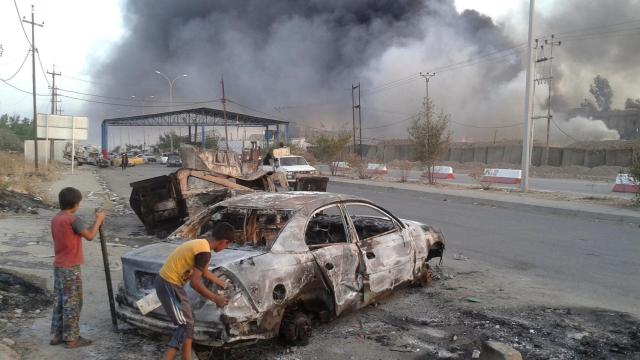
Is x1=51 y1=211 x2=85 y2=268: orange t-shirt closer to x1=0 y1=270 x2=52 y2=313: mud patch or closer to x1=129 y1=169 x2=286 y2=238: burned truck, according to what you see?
x1=0 y1=270 x2=52 y2=313: mud patch

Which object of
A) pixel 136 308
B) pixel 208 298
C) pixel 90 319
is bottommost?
pixel 90 319

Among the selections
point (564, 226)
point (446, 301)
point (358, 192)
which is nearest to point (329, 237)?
point (446, 301)

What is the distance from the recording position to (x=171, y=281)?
382cm

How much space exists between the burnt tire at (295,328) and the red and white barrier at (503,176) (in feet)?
81.0

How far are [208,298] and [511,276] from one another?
16.9ft

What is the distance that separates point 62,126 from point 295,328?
122ft

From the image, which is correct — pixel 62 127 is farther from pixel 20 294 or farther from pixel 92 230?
pixel 92 230

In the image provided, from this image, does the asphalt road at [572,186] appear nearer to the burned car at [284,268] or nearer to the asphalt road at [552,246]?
the asphalt road at [552,246]

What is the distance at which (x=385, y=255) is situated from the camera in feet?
18.6

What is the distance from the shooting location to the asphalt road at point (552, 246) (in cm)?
700

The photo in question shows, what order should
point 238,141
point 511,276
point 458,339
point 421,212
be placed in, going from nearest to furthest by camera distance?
point 458,339 < point 511,276 < point 421,212 < point 238,141

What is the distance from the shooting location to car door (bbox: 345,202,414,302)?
5.38 meters

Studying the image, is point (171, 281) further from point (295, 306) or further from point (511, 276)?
point (511, 276)

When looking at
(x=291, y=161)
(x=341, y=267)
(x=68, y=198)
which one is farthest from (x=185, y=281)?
(x=291, y=161)
